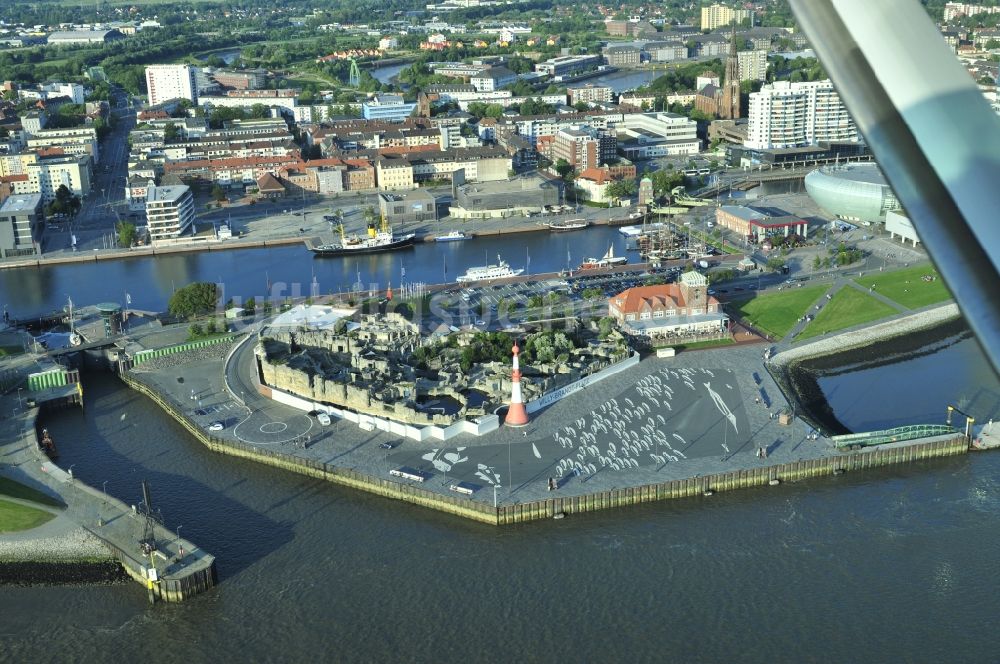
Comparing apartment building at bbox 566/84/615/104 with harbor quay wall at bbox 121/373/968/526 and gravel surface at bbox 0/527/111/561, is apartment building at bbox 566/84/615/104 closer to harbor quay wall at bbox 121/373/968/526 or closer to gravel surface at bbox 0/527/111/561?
harbor quay wall at bbox 121/373/968/526

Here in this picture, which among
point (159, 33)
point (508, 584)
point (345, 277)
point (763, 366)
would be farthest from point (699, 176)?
point (159, 33)

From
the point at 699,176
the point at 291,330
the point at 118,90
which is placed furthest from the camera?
the point at 118,90

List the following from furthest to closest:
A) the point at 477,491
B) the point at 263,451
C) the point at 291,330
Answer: the point at 291,330 < the point at 263,451 < the point at 477,491

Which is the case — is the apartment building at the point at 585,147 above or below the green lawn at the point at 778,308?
above

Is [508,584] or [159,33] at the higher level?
[159,33]

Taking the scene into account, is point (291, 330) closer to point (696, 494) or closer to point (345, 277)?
point (345, 277)

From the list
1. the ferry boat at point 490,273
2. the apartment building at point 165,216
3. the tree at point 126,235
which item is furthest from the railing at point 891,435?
the tree at point 126,235

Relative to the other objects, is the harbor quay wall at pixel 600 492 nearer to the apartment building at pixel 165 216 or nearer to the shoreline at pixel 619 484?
the shoreline at pixel 619 484
